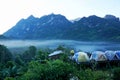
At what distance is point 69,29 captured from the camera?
152250 mm

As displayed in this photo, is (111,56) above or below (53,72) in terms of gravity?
below

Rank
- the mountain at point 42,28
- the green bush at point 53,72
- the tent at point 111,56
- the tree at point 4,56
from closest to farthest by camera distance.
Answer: the green bush at point 53,72, the tent at point 111,56, the tree at point 4,56, the mountain at point 42,28

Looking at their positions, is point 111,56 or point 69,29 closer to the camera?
point 111,56

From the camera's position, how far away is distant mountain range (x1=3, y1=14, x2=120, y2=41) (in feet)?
432

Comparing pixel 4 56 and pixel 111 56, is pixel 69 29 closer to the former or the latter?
pixel 4 56

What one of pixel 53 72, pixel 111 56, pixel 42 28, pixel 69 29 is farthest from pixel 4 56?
pixel 42 28

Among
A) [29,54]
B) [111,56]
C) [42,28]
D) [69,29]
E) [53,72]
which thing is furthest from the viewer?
[42,28]

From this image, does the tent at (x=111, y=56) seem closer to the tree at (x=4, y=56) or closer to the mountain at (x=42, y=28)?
the tree at (x=4, y=56)

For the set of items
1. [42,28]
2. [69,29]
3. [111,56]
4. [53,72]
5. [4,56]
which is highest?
[42,28]

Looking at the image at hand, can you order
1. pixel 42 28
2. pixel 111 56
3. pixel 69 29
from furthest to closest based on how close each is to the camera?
pixel 42 28 < pixel 69 29 < pixel 111 56

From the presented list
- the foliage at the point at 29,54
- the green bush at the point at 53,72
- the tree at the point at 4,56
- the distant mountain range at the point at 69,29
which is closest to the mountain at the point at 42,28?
the distant mountain range at the point at 69,29

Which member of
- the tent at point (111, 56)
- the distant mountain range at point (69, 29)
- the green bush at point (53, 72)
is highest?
the distant mountain range at point (69, 29)

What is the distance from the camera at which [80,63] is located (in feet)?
76.3

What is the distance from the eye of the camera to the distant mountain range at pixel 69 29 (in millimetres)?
131625
